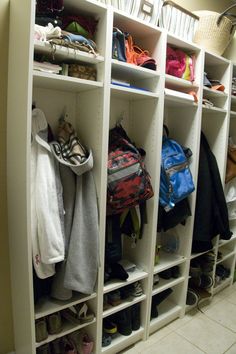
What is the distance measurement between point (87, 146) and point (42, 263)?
682mm

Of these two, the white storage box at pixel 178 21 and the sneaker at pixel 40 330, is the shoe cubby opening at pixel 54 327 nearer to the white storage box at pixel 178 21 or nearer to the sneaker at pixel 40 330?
the sneaker at pixel 40 330

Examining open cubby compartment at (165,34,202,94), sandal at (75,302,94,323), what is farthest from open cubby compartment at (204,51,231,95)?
sandal at (75,302,94,323)

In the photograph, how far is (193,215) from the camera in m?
2.00

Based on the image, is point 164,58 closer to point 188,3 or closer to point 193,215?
point 188,3

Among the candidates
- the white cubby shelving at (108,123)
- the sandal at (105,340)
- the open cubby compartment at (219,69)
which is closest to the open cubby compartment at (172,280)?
the white cubby shelving at (108,123)

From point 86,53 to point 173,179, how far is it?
0.95 m

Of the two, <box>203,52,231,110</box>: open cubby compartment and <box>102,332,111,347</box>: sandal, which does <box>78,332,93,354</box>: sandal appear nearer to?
<box>102,332,111,347</box>: sandal

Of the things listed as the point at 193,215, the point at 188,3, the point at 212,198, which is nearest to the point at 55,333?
the point at 193,215

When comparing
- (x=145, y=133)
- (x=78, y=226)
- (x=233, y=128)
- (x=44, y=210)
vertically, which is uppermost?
(x=233, y=128)

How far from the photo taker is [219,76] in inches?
85.3

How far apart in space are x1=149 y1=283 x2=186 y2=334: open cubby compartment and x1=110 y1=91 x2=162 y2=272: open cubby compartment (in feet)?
1.61

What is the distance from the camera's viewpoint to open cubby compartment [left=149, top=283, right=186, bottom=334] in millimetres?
1967

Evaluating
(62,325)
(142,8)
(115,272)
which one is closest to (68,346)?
(62,325)

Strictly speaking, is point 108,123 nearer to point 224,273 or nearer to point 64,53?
point 64,53
